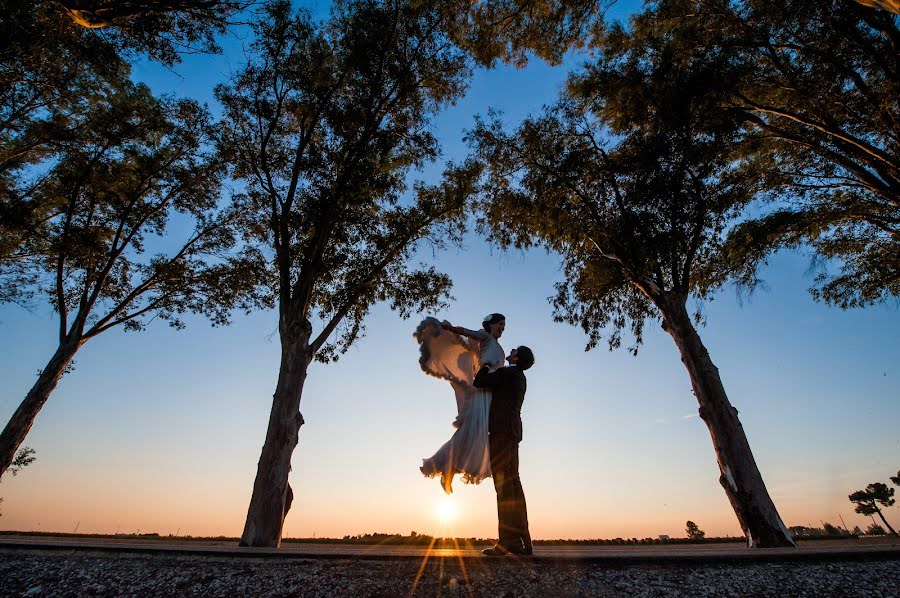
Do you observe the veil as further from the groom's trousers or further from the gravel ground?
the gravel ground

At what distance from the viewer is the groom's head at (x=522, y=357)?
5.49 m

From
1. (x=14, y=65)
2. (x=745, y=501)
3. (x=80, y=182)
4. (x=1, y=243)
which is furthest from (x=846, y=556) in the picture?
(x=1, y=243)

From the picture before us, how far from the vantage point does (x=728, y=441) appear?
8539mm

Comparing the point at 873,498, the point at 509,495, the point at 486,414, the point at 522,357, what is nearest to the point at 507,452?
the point at 509,495

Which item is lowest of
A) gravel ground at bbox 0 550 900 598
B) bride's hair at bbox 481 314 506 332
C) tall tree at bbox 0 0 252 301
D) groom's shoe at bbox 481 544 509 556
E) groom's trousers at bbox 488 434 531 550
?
gravel ground at bbox 0 550 900 598

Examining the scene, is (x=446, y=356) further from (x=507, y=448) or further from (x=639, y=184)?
(x=639, y=184)

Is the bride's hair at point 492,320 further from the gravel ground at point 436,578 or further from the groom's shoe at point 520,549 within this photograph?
the gravel ground at point 436,578

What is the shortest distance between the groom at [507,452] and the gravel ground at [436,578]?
27 centimetres

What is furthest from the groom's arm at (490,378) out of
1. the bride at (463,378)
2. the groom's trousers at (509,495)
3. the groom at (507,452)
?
the groom's trousers at (509,495)

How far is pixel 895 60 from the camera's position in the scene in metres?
9.22

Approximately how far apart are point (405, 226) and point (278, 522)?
7209mm

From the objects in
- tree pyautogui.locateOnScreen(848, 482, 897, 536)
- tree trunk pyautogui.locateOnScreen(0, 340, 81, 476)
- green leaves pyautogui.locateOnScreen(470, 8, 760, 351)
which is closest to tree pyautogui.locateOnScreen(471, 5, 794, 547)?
green leaves pyautogui.locateOnScreen(470, 8, 760, 351)

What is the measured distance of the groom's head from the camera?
5.49 metres

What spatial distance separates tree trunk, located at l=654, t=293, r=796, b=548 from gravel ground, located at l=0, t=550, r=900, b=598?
3337 millimetres
